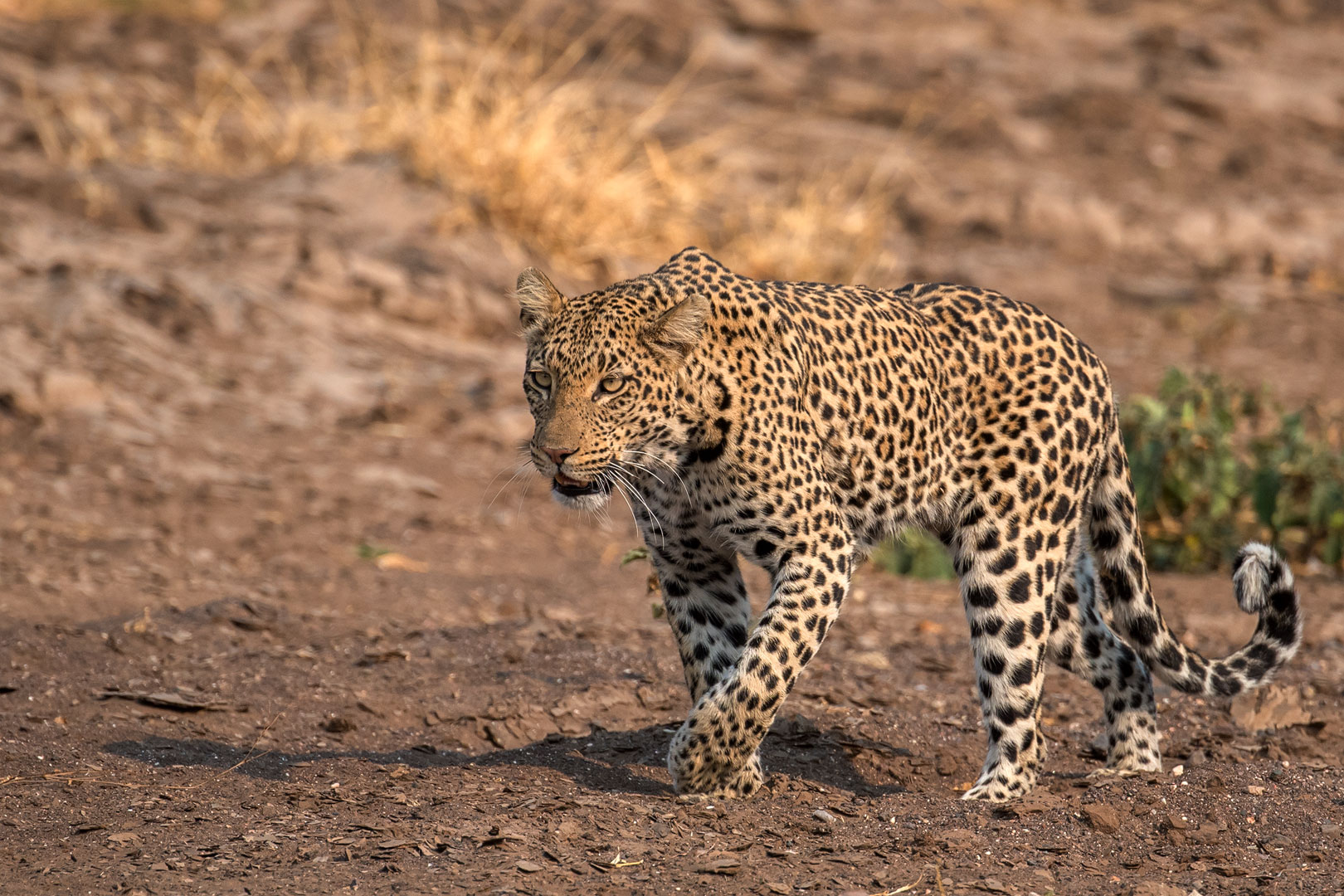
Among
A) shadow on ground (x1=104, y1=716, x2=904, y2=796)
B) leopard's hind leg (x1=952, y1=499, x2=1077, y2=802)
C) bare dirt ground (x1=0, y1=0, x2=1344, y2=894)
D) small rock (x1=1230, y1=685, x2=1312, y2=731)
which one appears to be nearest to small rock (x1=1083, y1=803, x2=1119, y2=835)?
bare dirt ground (x1=0, y1=0, x2=1344, y2=894)

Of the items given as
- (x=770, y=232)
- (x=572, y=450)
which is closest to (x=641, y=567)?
(x=572, y=450)

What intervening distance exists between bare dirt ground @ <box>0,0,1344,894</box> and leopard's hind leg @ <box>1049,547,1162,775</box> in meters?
0.18

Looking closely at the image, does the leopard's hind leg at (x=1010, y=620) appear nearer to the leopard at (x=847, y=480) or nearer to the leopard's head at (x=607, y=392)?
the leopard at (x=847, y=480)

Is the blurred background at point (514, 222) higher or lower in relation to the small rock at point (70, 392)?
higher

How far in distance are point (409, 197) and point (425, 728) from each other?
781 centimetres

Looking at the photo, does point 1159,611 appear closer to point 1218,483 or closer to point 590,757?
point 590,757

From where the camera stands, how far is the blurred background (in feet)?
31.8

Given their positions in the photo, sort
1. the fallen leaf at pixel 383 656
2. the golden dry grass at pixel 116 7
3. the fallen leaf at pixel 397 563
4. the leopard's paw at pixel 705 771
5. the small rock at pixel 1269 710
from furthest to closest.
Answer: the golden dry grass at pixel 116 7 < the fallen leaf at pixel 397 563 < the fallen leaf at pixel 383 656 < the small rock at pixel 1269 710 < the leopard's paw at pixel 705 771

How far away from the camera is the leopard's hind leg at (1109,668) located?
6.10 meters

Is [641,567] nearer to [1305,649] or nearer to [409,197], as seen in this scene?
→ [1305,649]

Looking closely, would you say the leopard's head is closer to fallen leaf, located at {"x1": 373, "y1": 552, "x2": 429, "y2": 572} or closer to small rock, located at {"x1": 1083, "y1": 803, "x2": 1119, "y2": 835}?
small rock, located at {"x1": 1083, "y1": 803, "x2": 1119, "y2": 835}

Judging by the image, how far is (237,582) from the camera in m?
8.78

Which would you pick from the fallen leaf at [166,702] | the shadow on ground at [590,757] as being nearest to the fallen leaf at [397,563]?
the fallen leaf at [166,702]

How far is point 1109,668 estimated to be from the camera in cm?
623
